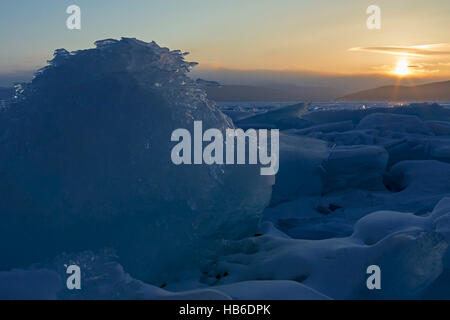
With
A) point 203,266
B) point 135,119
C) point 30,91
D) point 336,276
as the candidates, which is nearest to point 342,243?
point 336,276

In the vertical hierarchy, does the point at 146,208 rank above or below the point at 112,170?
below

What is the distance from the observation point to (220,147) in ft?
8.45

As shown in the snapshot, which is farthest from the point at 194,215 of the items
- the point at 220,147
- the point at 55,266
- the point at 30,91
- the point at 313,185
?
the point at 313,185

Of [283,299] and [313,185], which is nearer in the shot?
[283,299]

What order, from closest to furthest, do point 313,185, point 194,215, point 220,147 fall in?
point 194,215, point 220,147, point 313,185

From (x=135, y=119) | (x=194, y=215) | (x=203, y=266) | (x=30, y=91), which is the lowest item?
(x=203, y=266)

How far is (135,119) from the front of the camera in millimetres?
2348

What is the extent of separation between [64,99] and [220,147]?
1050mm

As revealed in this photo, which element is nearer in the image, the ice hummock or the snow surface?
the snow surface

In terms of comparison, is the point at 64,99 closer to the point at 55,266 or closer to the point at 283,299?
the point at 55,266

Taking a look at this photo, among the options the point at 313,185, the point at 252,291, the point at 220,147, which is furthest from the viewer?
the point at 313,185

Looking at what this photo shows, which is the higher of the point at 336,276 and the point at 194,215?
the point at 194,215

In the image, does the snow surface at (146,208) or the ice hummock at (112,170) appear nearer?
the snow surface at (146,208)

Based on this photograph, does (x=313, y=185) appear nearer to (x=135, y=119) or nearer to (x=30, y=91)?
(x=135, y=119)
